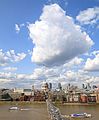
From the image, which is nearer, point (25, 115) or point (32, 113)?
point (25, 115)

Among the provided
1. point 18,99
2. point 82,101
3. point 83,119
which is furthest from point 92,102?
point 83,119

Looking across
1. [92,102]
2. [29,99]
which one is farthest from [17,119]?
[29,99]

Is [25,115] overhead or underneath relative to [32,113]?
underneath

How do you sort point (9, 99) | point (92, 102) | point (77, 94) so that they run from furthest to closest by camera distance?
point (9, 99)
point (77, 94)
point (92, 102)

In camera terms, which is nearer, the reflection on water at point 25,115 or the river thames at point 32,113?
the reflection on water at point 25,115

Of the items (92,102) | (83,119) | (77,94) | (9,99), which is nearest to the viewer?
(83,119)

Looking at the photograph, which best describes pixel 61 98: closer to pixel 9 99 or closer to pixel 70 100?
pixel 70 100

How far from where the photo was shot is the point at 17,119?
50.4 m

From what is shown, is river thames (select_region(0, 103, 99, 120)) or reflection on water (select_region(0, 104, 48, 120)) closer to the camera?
reflection on water (select_region(0, 104, 48, 120))

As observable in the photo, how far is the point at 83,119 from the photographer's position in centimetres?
5016

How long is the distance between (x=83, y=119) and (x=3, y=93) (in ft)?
361

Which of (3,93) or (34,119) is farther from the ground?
(3,93)

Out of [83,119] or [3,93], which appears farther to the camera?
[3,93]

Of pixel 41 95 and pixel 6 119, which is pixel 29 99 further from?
pixel 6 119
